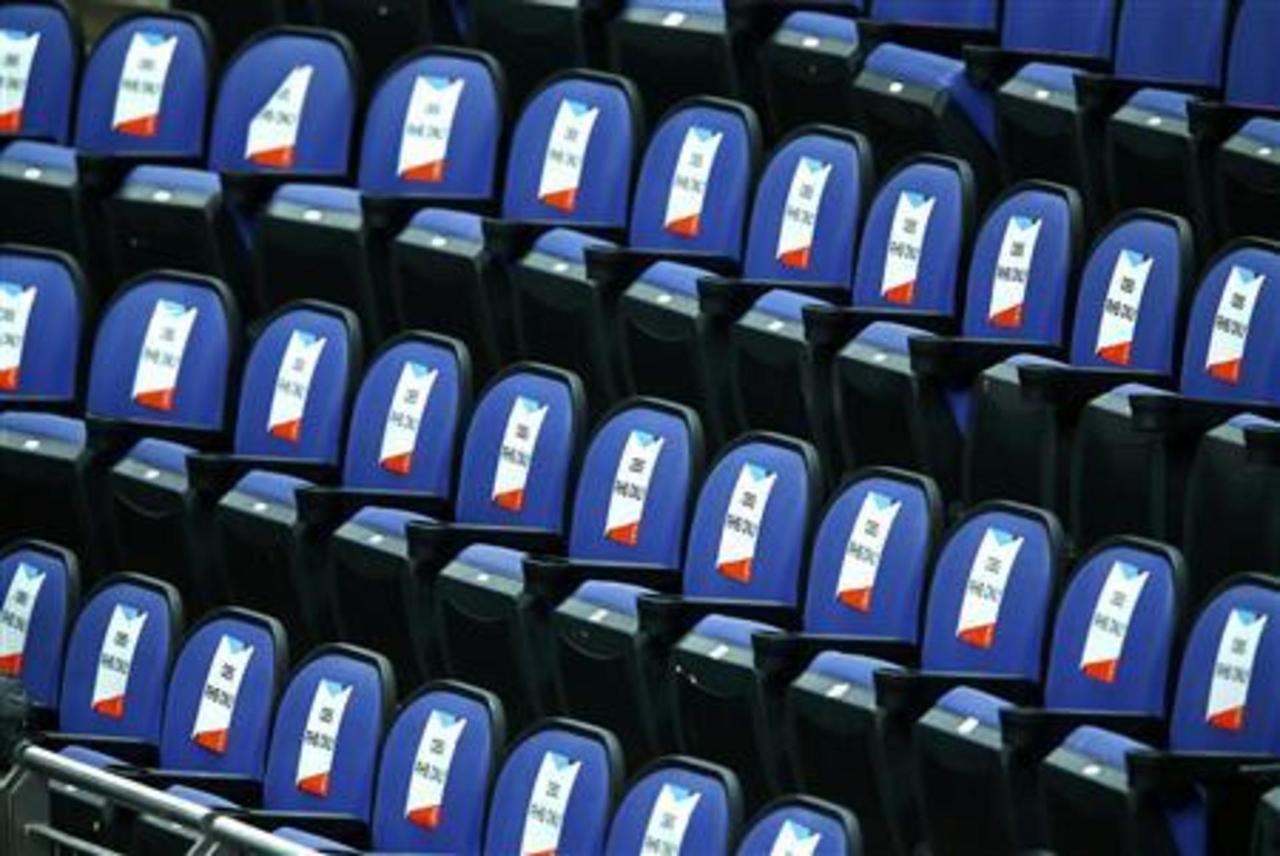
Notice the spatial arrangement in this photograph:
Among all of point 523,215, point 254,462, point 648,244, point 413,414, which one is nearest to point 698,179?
point 648,244

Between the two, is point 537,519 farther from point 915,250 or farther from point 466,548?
point 915,250

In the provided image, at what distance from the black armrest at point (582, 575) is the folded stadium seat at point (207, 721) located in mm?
180

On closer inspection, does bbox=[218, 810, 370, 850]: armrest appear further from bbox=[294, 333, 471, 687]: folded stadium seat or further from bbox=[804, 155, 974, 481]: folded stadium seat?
bbox=[804, 155, 974, 481]: folded stadium seat

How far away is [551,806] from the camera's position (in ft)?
7.52

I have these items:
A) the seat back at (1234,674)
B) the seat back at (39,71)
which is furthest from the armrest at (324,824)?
the seat back at (39,71)

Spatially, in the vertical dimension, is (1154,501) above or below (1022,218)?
below

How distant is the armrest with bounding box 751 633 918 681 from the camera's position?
2383mm

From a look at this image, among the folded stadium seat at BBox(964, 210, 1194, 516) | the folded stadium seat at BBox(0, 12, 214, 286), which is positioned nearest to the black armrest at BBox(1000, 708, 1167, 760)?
the folded stadium seat at BBox(964, 210, 1194, 516)

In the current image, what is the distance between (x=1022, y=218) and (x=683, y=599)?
36 centimetres

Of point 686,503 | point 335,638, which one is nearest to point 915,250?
point 686,503

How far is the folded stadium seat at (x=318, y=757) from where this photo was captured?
7.99 ft

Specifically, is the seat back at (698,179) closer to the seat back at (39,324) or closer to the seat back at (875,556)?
the seat back at (875,556)

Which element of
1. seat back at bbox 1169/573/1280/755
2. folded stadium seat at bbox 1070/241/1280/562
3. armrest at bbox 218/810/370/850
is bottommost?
armrest at bbox 218/810/370/850

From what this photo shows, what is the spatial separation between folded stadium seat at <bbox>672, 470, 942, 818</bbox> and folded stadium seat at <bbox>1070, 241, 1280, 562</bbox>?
118 millimetres
